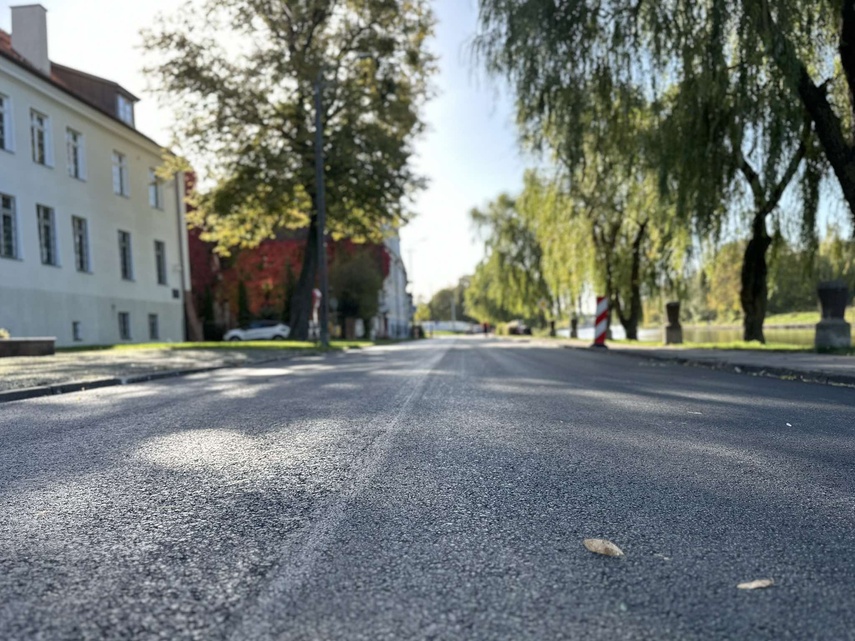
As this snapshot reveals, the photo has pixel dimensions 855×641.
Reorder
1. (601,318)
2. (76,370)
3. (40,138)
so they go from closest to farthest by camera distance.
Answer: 1. (76,370)
2. (40,138)
3. (601,318)

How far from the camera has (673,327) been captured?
23250 mm

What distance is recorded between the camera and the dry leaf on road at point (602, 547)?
8.41 feet

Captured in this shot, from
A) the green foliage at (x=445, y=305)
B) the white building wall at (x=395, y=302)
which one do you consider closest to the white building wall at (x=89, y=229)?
the white building wall at (x=395, y=302)

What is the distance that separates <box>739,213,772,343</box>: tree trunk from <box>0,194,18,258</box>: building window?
22.0m

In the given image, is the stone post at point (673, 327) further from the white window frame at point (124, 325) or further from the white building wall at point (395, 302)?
the white building wall at point (395, 302)

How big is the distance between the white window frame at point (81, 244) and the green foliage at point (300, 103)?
13.6 feet

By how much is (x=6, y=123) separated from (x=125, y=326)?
9894mm

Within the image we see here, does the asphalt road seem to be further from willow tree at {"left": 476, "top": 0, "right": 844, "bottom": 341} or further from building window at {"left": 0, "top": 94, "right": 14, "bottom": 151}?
building window at {"left": 0, "top": 94, "right": 14, "bottom": 151}

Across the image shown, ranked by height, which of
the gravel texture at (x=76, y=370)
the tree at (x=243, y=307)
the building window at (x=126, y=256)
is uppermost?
the building window at (x=126, y=256)

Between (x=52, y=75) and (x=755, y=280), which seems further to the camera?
(x=52, y=75)

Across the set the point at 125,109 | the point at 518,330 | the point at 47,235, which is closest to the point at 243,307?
the point at 125,109

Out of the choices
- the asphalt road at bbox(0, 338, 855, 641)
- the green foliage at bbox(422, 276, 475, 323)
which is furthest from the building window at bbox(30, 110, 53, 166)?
the green foliage at bbox(422, 276, 475, 323)

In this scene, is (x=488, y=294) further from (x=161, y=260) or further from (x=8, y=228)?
(x=8, y=228)

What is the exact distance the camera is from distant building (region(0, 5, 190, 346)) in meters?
21.3
